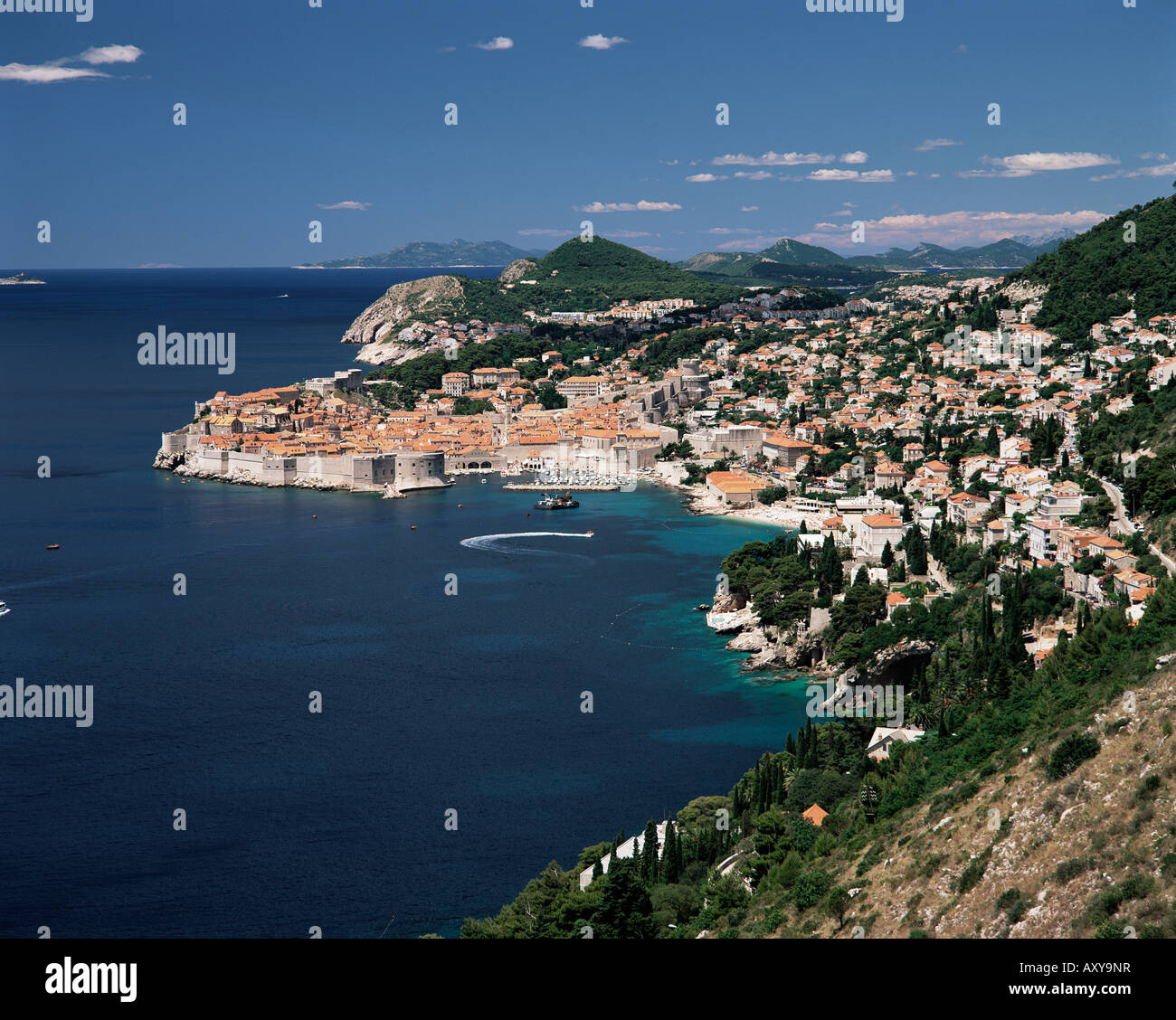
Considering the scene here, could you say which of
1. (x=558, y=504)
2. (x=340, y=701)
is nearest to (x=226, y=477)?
(x=558, y=504)

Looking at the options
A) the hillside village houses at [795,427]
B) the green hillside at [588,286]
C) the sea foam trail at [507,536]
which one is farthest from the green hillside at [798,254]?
the sea foam trail at [507,536]

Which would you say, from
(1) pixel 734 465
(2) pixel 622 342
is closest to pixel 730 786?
(1) pixel 734 465

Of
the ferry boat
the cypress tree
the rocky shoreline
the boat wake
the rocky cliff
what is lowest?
the cypress tree

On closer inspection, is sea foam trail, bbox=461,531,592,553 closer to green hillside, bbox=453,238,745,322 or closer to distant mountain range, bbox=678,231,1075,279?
green hillside, bbox=453,238,745,322

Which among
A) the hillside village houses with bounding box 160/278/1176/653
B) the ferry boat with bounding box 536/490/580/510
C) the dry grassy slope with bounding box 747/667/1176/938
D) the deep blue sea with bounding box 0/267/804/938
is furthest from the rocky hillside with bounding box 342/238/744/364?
the dry grassy slope with bounding box 747/667/1176/938

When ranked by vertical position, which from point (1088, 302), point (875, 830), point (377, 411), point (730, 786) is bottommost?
point (730, 786)

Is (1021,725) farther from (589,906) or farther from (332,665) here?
(332,665)

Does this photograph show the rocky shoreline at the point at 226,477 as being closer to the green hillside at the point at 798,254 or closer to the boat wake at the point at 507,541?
the boat wake at the point at 507,541

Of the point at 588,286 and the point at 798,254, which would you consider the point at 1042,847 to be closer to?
the point at 588,286
